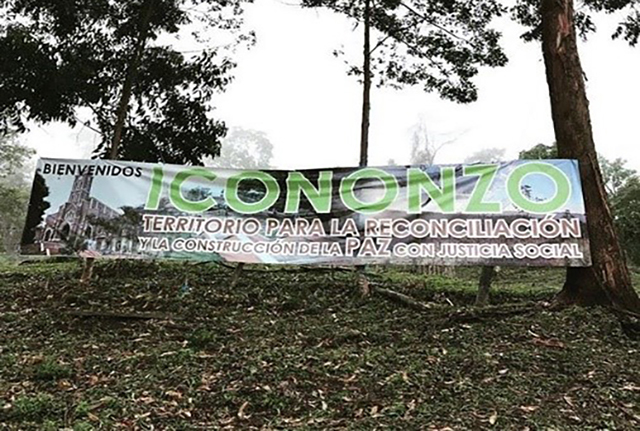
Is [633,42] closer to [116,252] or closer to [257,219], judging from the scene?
[257,219]

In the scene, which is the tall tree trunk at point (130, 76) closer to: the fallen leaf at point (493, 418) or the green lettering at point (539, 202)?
the green lettering at point (539, 202)

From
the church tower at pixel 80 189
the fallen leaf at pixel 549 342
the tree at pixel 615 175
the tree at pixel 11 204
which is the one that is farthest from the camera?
the tree at pixel 615 175

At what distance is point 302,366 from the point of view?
12.6ft

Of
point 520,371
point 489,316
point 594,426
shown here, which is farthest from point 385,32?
point 594,426

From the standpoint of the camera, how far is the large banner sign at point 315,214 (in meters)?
4.94

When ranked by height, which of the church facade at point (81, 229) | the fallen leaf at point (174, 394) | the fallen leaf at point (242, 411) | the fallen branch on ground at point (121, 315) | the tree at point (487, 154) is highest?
the tree at point (487, 154)

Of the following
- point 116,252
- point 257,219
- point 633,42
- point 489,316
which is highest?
A: point 633,42

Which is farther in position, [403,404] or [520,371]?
[520,371]

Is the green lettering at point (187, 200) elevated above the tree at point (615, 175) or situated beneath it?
situated beneath

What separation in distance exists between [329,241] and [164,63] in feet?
14.1

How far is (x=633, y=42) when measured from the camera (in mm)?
7477

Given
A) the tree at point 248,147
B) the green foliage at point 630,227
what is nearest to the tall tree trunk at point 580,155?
the green foliage at point 630,227

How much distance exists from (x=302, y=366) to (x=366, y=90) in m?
4.58

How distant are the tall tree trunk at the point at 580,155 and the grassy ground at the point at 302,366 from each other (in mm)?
269
